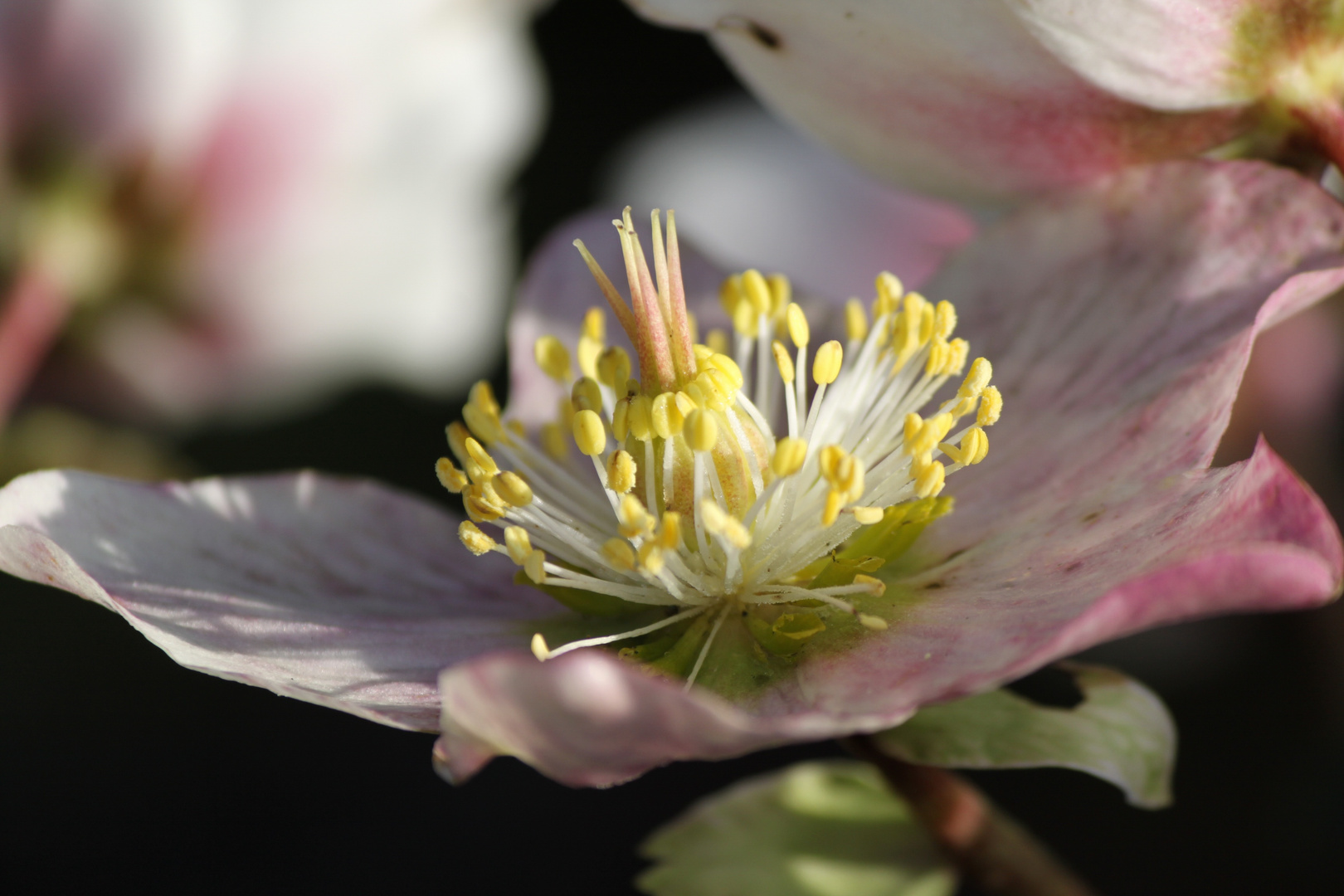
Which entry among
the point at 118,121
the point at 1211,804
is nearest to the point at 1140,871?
the point at 1211,804

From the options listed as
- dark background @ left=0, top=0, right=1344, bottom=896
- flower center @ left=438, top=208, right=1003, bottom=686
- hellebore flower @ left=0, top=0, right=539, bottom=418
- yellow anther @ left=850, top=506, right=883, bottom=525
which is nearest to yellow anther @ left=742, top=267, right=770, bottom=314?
flower center @ left=438, top=208, right=1003, bottom=686

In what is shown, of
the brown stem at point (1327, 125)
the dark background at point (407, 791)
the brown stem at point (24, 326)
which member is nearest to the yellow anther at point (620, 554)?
the brown stem at point (1327, 125)

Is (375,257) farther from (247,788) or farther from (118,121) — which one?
(247,788)

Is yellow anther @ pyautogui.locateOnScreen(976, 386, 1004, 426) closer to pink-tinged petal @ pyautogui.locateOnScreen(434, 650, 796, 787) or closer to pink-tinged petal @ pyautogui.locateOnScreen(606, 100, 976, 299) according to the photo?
pink-tinged petal @ pyautogui.locateOnScreen(434, 650, 796, 787)

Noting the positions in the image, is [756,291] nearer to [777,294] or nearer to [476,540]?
[777,294]

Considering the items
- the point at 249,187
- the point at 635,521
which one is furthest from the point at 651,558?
the point at 249,187

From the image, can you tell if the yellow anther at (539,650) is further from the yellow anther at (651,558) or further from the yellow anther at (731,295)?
the yellow anther at (731,295)
